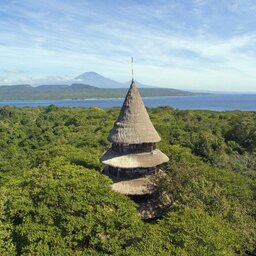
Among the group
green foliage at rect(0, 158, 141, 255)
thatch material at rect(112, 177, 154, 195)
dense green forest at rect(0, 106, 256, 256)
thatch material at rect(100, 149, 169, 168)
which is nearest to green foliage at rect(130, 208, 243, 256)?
dense green forest at rect(0, 106, 256, 256)

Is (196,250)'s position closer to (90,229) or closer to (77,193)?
(90,229)

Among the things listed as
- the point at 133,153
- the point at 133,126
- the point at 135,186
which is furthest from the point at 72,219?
the point at 133,126

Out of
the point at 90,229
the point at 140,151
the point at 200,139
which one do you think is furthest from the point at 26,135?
Result: the point at 90,229

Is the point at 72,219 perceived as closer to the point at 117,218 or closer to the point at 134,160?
the point at 117,218

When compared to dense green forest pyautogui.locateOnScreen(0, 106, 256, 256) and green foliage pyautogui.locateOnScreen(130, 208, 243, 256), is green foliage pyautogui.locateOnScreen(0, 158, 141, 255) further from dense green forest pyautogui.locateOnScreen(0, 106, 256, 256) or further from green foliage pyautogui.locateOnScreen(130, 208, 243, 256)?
green foliage pyautogui.locateOnScreen(130, 208, 243, 256)

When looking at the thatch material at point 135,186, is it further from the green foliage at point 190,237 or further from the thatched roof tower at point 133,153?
the green foliage at point 190,237

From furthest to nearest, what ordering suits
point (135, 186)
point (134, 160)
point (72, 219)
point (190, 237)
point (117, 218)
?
1. point (134, 160)
2. point (135, 186)
3. point (117, 218)
4. point (72, 219)
5. point (190, 237)

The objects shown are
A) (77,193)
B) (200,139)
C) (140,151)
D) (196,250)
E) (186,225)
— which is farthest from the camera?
(200,139)
